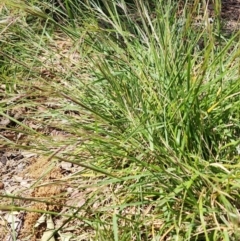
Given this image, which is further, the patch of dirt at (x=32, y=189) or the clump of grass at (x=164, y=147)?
the patch of dirt at (x=32, y=189)

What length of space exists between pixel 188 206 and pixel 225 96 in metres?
0.50

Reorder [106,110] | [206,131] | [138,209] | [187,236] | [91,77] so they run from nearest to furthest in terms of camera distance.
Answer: [187,236] < [138,209] < [206,131] < [106,110] < [91,77]

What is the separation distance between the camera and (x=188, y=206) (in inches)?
77.5

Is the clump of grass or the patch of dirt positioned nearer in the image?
the clump of grass

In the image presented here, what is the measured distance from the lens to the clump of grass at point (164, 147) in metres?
1.89

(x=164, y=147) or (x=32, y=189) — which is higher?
(x=164, y=147)

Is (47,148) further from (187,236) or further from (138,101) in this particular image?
(187,236)

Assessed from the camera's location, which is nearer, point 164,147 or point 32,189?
point 164,147

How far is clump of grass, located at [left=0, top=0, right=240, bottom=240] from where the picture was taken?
189 centimetres

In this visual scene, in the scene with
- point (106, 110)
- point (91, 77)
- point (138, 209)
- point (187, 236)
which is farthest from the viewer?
point (91, 77)

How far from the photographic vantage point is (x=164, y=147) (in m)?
2.08

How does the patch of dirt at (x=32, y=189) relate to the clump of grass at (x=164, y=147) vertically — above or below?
below

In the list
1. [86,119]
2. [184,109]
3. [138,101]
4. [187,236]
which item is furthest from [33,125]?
[187,236]

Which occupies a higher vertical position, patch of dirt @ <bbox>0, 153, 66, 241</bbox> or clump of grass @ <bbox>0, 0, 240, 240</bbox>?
clump of grass @ <bbox>0, 0, 240, 240</bbox>
